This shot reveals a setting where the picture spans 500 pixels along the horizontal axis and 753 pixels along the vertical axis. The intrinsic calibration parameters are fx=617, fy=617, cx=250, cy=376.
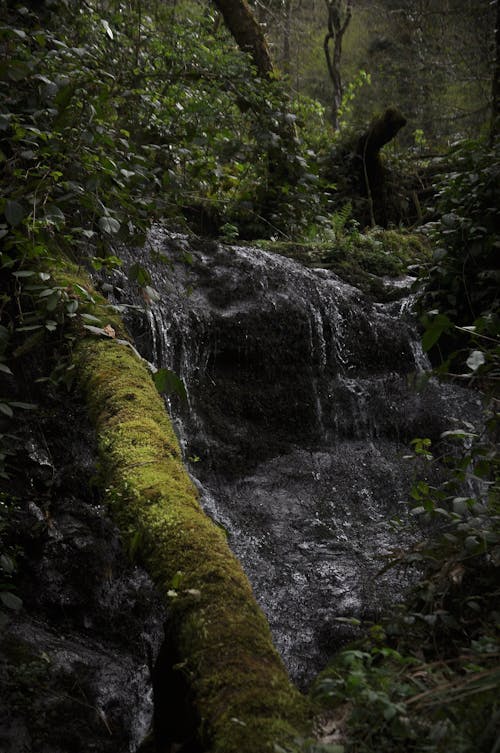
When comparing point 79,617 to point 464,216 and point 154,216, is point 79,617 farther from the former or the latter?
point 464,216

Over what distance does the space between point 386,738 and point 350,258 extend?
7.05m

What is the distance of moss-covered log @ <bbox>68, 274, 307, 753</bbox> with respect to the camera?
5.01ft

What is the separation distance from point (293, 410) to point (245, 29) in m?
6.10

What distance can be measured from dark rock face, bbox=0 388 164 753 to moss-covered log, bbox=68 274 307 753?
55 cm

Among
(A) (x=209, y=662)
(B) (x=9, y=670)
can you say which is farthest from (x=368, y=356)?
(A) (x=209, y=662)

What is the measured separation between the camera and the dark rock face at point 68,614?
2969 mm

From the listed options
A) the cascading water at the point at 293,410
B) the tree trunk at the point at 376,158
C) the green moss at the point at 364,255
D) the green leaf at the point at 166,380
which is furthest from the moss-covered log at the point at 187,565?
the tree trunk at the point at 376,158

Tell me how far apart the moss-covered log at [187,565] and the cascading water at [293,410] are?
2.11 meters

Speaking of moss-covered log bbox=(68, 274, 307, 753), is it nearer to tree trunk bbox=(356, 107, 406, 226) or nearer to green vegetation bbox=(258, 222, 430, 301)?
green vegetation bbox=(258, 222, 430, 301)

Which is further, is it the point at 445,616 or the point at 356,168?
the point at 356,168

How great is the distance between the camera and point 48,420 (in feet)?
13.9

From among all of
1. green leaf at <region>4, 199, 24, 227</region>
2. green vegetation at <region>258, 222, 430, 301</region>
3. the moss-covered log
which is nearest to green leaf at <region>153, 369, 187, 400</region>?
the moss-covered log

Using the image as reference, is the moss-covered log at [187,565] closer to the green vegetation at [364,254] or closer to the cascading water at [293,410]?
the cascading water at [293,410]

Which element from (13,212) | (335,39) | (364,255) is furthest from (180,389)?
(335,39)
